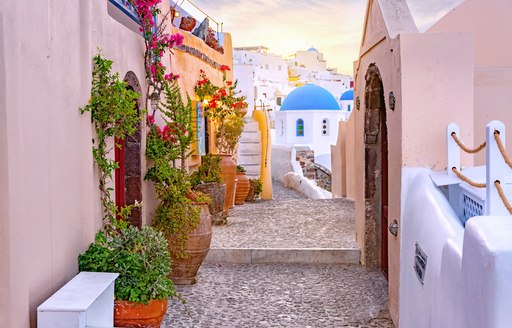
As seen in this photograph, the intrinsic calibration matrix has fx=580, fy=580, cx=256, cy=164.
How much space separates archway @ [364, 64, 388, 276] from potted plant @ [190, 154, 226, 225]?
2980mm

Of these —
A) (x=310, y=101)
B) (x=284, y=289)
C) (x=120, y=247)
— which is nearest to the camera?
(x=120, y=247)

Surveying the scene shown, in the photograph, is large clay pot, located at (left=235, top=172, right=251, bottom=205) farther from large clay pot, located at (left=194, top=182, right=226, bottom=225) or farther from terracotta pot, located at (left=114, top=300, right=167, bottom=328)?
terracotta pot, located at (left=114, top=300, right=167, bottom=328)

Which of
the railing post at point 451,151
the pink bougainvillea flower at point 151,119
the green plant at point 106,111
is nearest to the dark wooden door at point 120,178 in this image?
the pink bougainvillea flower at point 151,119

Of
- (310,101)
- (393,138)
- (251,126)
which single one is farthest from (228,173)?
(310,101)

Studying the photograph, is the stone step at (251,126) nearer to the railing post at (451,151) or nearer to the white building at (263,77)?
the railing post at (451,151)

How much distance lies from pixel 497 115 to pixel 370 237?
2259 millimetres

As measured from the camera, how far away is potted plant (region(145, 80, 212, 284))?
253 inches

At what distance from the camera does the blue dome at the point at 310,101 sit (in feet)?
108

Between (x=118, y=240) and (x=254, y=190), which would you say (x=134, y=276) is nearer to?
(x=118, y=240)

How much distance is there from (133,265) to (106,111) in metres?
1.32

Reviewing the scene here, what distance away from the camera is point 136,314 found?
426 centimetres

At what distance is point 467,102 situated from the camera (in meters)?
5.13

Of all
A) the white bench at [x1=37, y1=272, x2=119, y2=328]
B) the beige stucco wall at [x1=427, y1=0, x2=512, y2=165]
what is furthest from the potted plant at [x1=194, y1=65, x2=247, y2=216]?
the white bench at [x1=37, y1=272, x2=119, y2=328]

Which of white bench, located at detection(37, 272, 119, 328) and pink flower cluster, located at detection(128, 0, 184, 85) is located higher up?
pink flower cluster, located at detection(128, 0, 184, 85)
